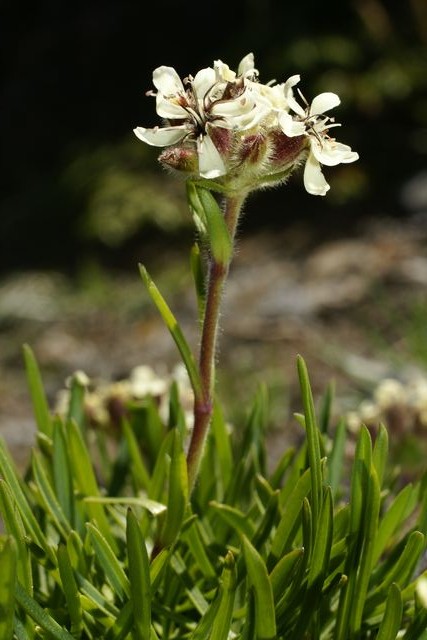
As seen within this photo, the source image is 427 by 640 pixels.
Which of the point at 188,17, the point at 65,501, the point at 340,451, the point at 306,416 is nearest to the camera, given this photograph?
the point at 306,416

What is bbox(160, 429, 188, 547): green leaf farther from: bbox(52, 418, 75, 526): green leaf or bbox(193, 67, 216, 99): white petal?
bbox(193, 67, 216, 99): white petal

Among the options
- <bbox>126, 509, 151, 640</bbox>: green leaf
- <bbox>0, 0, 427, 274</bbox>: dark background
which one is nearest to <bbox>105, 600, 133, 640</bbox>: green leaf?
<bbox>126, 509, 151, 640</bbox>: green leaf

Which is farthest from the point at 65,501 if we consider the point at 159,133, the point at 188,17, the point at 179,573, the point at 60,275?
the point at 188,17

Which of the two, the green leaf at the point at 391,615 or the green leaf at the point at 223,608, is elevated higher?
the green leaf at the point at 223,608

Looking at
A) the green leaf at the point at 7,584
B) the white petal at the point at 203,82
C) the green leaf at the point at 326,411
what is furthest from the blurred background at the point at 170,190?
the green leaf at the point at 7,584

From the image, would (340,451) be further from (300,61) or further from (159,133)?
(300,61)

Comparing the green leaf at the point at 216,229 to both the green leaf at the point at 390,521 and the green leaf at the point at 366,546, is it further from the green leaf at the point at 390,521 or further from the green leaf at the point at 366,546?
the green leaf at the point at 390,521
